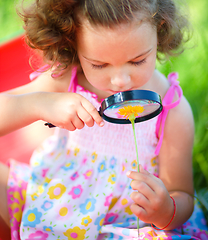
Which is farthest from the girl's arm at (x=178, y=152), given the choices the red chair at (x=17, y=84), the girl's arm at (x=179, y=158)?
the red chair at (x=17, y=84)

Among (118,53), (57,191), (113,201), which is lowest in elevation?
(113,201)

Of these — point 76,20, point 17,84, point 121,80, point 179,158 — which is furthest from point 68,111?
point 17,84

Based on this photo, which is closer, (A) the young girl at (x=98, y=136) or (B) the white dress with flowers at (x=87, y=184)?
(A) the young girl at (x=98, y=136)

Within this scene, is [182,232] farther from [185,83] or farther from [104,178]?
[185,83]

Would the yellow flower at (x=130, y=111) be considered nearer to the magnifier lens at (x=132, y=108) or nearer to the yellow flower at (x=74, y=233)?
the magnifier lens at (x=132, y=108)

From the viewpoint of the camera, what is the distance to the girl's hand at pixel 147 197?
852 mm

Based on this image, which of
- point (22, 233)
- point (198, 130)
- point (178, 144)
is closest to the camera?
point (22, 233)

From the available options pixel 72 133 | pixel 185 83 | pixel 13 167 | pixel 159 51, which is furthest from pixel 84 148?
pixel 185 83

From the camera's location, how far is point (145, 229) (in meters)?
1.09

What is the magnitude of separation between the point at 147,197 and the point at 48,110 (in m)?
0.45

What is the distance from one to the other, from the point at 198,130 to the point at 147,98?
0.91 meters

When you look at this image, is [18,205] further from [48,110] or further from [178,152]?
[178,152]

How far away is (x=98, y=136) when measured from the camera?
1.27 metres

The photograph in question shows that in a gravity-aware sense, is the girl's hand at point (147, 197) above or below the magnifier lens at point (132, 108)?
below
